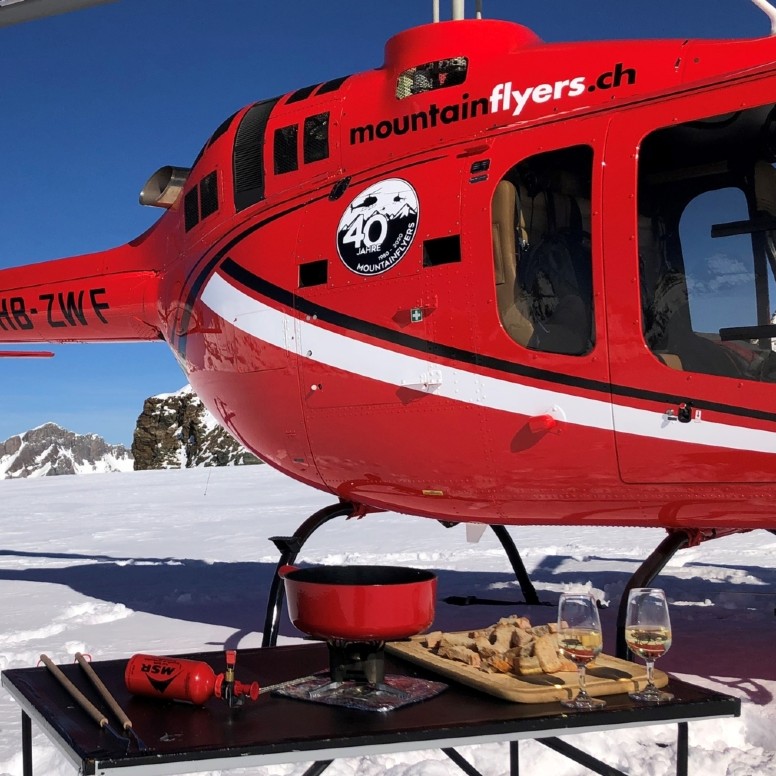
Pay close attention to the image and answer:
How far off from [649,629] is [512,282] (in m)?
2.16

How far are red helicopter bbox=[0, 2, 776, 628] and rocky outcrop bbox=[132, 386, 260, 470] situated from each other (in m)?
40.9

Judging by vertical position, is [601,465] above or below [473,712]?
above

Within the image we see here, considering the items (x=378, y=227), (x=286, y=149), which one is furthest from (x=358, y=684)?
(x=286, y=149)

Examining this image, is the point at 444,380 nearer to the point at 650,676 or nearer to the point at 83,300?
the point at 650,676

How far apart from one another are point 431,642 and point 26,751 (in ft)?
3.63

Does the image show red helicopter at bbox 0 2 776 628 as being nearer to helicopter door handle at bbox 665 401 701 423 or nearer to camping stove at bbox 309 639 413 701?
helicopter door handle at bbox 665 401 701 423

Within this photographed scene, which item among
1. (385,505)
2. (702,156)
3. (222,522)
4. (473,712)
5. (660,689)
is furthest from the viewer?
(222,522)

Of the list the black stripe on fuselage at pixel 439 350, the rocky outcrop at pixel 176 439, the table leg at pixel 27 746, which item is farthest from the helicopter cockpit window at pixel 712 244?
the rocky outcrop at pixel 176 439

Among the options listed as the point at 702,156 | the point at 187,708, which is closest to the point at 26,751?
the point at 187,708

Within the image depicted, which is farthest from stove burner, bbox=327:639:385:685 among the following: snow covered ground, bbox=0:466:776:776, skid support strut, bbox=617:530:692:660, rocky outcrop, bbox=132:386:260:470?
rocky outcrop, bbox=132:386:260:470

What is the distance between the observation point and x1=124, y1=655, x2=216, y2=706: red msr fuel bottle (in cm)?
211

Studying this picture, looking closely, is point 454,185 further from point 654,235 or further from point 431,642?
point 431,642

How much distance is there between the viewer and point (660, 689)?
2223 mm

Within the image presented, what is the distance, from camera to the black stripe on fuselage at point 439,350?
3.69 meters
